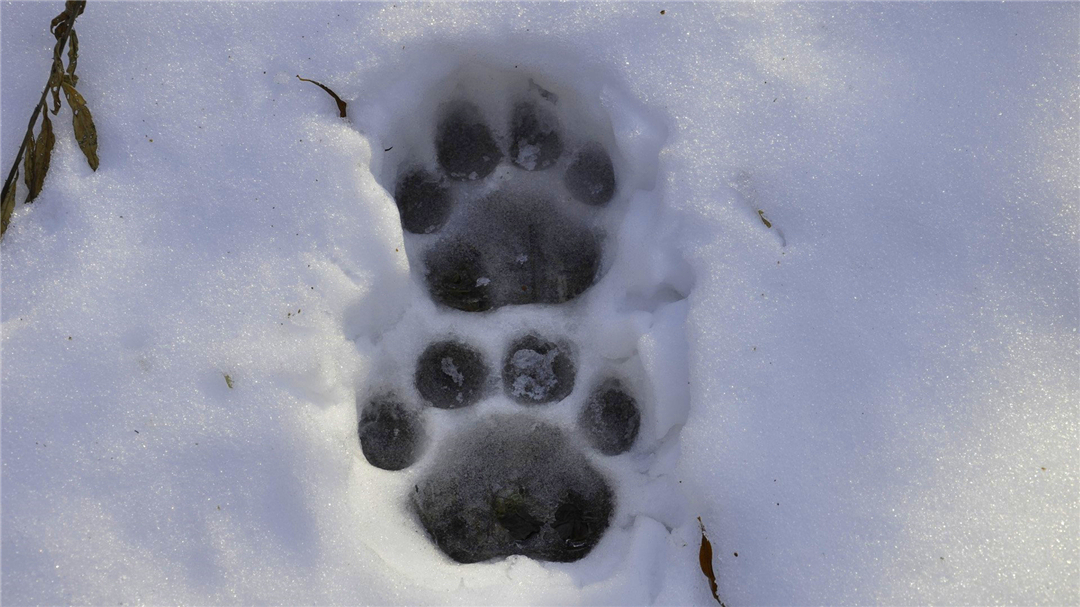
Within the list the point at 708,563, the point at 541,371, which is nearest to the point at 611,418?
the point at 541,371

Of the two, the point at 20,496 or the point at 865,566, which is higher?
the point at 865,566

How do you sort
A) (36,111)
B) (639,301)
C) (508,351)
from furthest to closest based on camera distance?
1. (508,351)
2. (639,301)
3. (36,111)

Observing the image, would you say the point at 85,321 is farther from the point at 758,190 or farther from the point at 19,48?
the point at 758,190

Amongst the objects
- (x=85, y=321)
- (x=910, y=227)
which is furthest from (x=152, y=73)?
(x=910, y=227)

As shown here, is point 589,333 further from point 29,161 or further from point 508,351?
point 29,161

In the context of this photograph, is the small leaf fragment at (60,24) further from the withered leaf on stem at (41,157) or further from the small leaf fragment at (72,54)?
the withered leaf on stem at (41,157)

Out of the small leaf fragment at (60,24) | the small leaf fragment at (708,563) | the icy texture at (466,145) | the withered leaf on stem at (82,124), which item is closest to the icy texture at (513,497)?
the small leaf fragment at (708,563)
